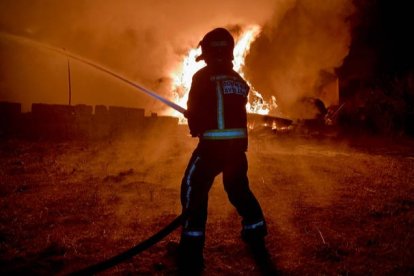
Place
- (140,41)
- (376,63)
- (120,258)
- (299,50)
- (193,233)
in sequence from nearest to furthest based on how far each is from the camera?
(120,258)
(193,233)
(140,41)
(299,50)
(376,63)

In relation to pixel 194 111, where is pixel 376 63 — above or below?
above

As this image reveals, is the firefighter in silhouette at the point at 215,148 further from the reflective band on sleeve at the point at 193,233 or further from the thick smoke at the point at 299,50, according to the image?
the thick smoke at the point at 299,50

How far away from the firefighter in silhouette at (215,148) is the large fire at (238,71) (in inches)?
453

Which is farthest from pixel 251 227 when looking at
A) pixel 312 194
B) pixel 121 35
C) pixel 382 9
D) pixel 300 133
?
pixel 382 9

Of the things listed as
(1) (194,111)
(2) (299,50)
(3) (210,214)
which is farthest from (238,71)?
(1) (194,111)

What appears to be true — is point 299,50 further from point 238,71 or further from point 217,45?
point 217,45

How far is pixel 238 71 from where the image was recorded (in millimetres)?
16000

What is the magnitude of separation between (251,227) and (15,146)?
8355 millimetres

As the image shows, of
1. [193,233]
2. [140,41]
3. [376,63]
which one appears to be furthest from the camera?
[376,63]

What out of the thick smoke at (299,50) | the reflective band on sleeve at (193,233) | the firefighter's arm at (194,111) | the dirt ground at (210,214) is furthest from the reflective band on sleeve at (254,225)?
the thick smoke at (299,50)

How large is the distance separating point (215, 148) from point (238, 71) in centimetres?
1311

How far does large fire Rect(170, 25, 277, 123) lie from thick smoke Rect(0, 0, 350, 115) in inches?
13.0

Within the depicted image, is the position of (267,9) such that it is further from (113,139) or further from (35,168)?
(35,168)

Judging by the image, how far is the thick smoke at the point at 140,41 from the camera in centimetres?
1438
